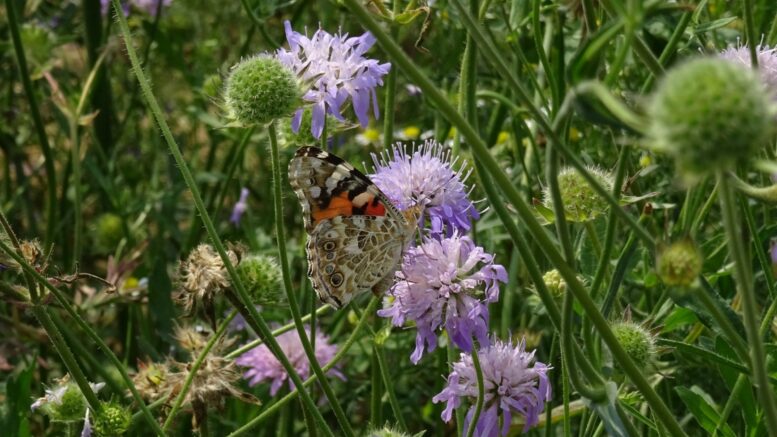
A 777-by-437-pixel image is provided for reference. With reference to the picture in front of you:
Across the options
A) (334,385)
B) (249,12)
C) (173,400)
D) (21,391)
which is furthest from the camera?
(334,385)

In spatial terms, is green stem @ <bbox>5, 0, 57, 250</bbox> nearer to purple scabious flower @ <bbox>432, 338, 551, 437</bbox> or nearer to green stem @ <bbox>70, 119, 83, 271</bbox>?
green stem @ <bbox>70, 119, 83, 271</bbox>

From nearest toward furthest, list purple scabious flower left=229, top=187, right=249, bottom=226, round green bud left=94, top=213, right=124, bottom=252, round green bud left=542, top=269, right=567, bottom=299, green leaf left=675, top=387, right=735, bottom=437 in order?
1. green leaf left=675, top=387, right=735, bottom=437
2. round green bud left=542, top=269, right=567, bottom=299
3. purple scabious flower left=229, top=187, right=249, bottom=226
4. round green bud left=94, top=213, right=124, bottom=252

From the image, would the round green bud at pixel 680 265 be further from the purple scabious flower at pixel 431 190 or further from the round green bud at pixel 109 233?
the round green bud at pixel 109 233

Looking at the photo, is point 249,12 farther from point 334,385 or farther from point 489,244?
point 334,385

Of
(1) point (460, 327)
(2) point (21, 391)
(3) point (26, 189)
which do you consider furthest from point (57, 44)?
(1) point (460, 327)

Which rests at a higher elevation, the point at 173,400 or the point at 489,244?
the point at 489,244

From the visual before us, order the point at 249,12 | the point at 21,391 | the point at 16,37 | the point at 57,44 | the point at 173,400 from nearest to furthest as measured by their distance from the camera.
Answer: the point at 173,400 → the point at 21,391 → the point at 249,12 → the point at 16,37 → the point at 57,44

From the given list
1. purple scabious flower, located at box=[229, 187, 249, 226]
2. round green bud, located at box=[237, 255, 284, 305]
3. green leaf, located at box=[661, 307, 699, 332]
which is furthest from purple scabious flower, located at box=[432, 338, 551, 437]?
purple scabious flower, located at box=[229, 187, 249, 226]

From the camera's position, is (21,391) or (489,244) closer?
(21,391)

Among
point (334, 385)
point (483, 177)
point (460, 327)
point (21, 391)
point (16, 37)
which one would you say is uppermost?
point (16, 37)
